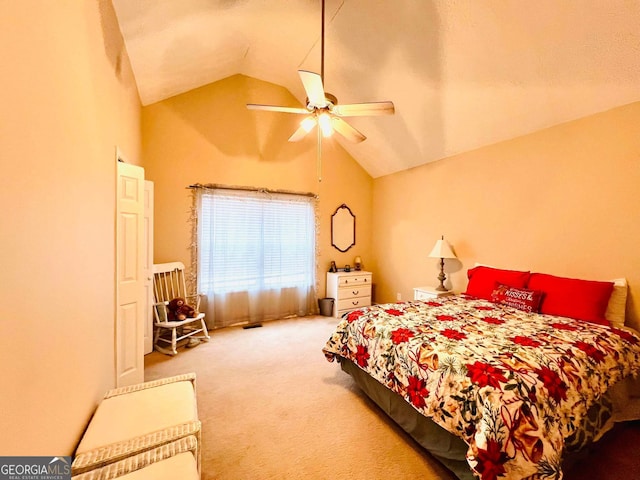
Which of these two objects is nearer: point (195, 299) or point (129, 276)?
point (129, 276)

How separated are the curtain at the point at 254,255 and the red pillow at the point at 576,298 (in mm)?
Answer: 3095

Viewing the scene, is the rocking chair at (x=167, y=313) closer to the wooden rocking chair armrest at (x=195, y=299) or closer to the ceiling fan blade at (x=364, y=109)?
the wooden rocking chair armrest at (x=195, y=299)

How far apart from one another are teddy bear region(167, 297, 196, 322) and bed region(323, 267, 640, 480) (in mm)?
1821

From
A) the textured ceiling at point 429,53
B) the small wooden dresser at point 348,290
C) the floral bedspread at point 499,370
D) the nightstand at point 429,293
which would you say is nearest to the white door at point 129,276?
the textured ceiling at point 429,53

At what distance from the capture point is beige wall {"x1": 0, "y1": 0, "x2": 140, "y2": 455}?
74cm

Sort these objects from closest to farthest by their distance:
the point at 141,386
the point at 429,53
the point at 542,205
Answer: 1. the point at 141,386
2. the point at 429,53
3. the point at 542,205

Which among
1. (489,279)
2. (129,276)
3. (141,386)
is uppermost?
(129,276)

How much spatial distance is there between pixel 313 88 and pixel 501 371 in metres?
2.16

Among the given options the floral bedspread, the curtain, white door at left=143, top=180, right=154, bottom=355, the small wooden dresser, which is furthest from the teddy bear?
the small wooden dresser

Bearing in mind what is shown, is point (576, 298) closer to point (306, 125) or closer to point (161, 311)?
point (306, 125)

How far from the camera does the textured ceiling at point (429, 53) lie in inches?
78.4

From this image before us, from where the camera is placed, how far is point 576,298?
224 cm

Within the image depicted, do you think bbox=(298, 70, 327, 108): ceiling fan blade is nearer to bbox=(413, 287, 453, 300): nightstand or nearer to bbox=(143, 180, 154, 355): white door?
bbox=(143, 180, 154, 355): white door

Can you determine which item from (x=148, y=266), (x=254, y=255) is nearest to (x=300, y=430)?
(x=148, y=266)
